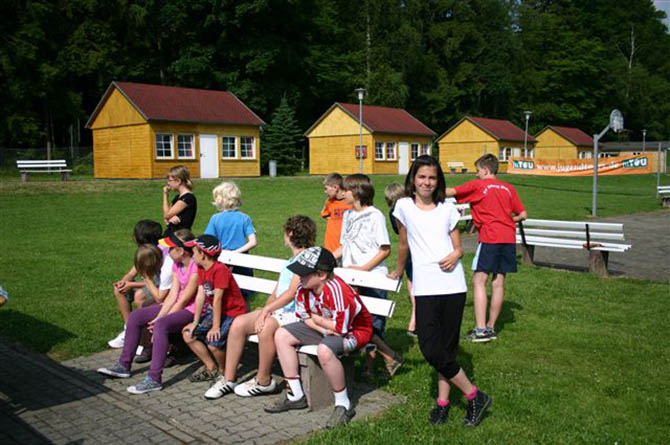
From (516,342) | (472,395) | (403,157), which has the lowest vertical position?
(516,342)

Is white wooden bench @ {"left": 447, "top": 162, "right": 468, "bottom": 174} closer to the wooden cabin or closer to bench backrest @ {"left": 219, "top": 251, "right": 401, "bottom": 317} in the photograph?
the wooden cabin

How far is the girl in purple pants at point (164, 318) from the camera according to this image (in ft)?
16.9

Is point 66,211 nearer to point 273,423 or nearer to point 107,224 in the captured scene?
point 107,224

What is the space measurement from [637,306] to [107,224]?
42.6ft

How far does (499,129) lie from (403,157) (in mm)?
15973

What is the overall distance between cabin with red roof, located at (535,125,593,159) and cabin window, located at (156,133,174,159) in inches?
1670

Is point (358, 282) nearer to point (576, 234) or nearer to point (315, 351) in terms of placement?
point (315, 351)

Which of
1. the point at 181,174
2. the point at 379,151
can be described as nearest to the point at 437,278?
the point at 181,174

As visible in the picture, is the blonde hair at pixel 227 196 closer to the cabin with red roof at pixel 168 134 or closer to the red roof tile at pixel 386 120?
the cabin with red roof at pixel 168 134

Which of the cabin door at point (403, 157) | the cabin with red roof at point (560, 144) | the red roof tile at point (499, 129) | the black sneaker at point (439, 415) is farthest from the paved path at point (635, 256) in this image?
the cabin with red roof at point (560, 144)

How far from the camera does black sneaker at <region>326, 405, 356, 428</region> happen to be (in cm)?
432

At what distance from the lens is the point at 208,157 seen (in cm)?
3422

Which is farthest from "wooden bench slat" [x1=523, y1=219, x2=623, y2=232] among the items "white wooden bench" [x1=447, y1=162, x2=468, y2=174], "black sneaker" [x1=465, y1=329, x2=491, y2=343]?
"white wooden bench" [x1=447, y1=162, x2=468, y2=174]

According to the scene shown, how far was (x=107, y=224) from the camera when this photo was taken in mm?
16328
